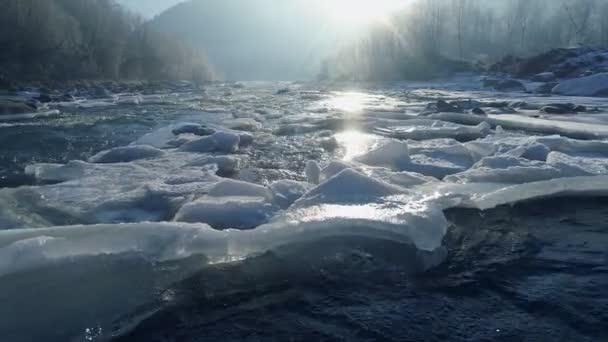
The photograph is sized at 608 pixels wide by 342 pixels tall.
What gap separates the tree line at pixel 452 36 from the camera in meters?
39.7

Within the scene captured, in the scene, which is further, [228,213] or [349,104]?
[349,104]

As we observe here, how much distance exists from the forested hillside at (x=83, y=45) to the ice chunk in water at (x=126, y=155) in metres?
18.8

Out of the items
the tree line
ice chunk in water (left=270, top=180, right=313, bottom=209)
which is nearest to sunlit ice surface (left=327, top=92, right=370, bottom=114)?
ice chunk in water (left=270, top=180, right=313, bottom=209)

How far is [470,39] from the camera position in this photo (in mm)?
59062

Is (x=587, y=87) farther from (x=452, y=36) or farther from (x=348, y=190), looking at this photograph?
(x=452, y=36)

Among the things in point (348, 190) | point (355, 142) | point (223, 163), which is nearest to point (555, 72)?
point (355, 142)

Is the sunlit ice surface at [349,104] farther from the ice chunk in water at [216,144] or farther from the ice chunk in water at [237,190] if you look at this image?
the ice chunk in water at [237,190]

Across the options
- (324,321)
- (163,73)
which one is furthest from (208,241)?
(163,73)

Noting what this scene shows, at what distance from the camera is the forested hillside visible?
90.2ft

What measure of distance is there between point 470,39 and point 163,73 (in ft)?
132

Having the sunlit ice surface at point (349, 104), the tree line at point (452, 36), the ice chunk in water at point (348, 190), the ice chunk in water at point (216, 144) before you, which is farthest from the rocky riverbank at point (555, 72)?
the ice chunk in water at point (348, 190)

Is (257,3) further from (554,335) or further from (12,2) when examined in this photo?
(554,335)

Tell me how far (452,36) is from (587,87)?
141ft

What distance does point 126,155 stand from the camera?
527cm
